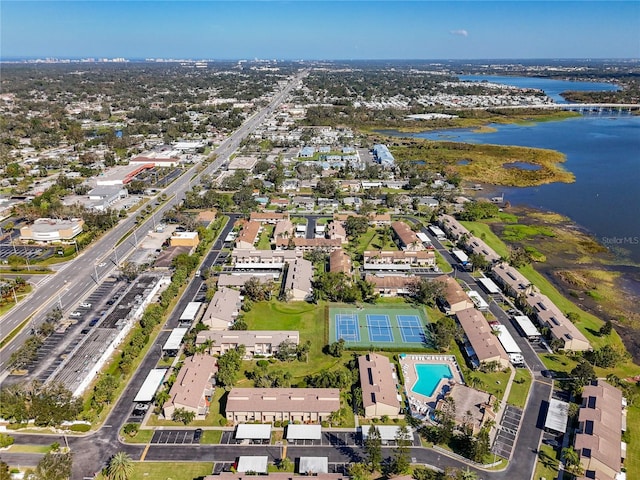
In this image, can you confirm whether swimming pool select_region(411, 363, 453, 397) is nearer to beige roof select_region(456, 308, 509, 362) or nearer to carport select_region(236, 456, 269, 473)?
beige roof select_region(456, 308, 509, 362)

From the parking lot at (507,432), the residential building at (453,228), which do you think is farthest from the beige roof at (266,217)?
the parking lot at (507,432)

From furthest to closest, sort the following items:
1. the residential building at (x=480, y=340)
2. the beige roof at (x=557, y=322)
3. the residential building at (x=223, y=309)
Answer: the residential building at (x=223, y=309)
the beige roof at (x=557, y=322)
the residential building at (x=480, y=340)

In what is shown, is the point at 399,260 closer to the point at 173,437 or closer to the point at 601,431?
the point at 601,431

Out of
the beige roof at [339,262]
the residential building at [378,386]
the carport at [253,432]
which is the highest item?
the beige roof at [339,262]

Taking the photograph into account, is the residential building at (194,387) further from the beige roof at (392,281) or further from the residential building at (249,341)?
the beige roof at (392,281)

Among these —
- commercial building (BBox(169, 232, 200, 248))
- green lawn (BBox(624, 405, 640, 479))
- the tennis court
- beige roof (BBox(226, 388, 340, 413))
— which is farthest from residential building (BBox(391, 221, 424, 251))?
green lawn (BBox(624, 405, 640, 479))

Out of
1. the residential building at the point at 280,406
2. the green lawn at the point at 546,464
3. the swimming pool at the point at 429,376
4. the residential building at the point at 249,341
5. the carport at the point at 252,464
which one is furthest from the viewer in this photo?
the residential building at the point at 249,341

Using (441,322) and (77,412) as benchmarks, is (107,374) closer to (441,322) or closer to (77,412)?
(77,412)
